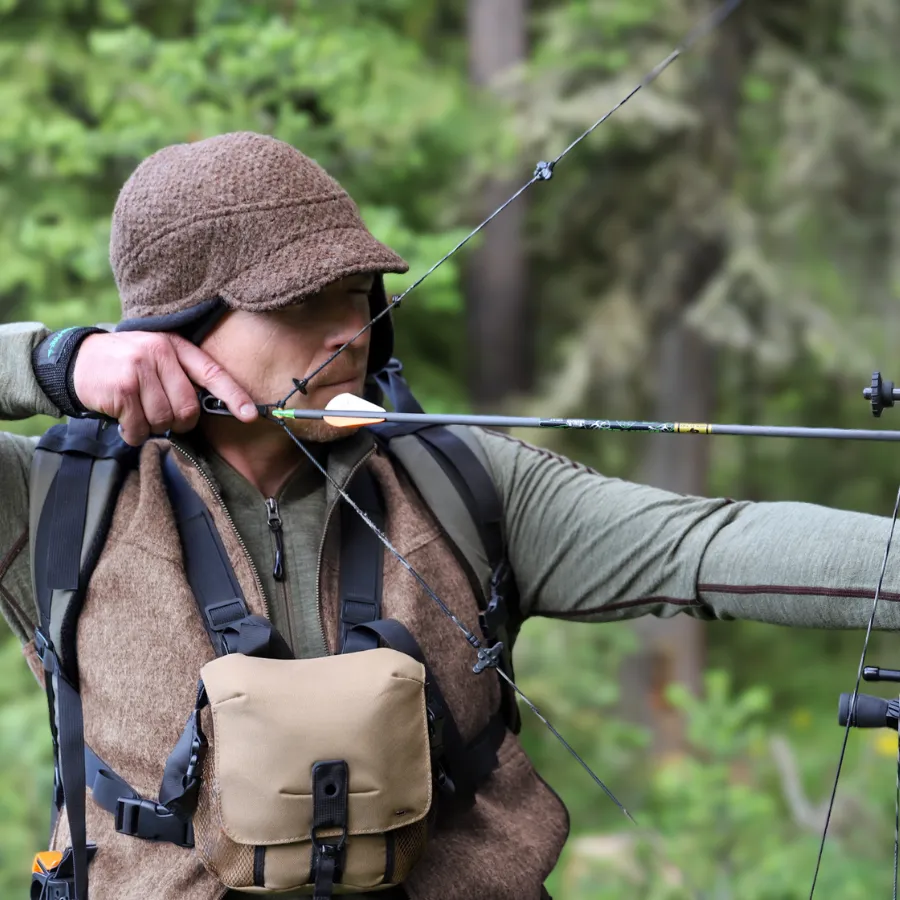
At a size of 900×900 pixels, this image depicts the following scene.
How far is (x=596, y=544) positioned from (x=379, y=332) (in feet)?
1.99

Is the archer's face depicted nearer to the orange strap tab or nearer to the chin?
the chin

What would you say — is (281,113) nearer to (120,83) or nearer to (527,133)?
(120,83)

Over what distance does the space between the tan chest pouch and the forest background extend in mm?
2757

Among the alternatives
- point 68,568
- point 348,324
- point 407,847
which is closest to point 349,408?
point 348,324

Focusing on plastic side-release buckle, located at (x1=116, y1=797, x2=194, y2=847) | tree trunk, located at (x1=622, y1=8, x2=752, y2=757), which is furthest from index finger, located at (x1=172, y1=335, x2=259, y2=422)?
tree trunk, located at (x1=622, y1=8, x2=752, y2=757)

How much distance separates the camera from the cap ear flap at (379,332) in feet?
7.73

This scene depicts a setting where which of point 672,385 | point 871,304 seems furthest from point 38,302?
point 871,304

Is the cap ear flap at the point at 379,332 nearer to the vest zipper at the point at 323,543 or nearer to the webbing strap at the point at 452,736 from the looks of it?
the vest zipper at the point at 323,543

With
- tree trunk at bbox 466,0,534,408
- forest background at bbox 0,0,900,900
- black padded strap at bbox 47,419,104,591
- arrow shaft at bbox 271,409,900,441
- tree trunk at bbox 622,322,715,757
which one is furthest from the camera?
tree trunk at bbox 622,322,715,757

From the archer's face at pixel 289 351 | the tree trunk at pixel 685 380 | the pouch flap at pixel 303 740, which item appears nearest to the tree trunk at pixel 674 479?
the tree trunk at pixel 685 380

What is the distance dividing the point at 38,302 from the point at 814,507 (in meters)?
4.05

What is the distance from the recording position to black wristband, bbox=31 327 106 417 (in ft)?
6.98

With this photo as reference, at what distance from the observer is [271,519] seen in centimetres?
219

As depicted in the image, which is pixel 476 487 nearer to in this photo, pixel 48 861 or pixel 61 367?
pixel 61 367
